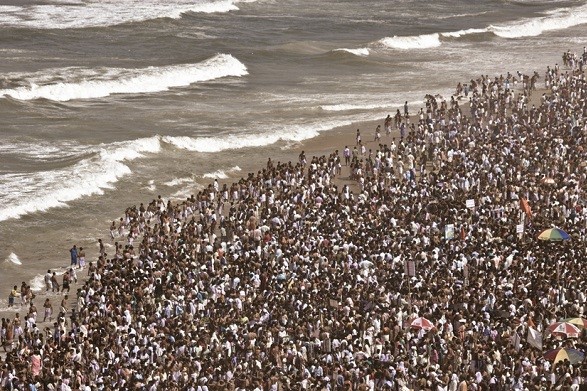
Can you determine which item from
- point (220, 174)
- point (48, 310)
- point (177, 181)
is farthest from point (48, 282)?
point (220, 174)

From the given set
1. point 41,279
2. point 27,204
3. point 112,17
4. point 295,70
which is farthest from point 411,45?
point 41,279

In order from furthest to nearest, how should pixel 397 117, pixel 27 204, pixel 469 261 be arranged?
pixel 397 117 → pixel 27 204 → pixel 469 261

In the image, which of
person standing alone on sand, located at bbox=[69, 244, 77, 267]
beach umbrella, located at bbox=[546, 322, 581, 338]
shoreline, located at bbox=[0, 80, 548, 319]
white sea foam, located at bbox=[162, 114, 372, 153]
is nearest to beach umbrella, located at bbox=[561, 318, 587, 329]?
beach umbrella, located at bbox=[546, 322, 581, 338]

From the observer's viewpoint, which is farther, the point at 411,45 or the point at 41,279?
the point at 411,45

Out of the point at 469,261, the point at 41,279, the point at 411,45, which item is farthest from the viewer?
the point at 411,45

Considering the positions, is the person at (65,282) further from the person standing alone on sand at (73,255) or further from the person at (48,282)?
the person standing alone on sand at (73,255)

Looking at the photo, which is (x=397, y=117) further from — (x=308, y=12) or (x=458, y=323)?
(x=308, y=12)
